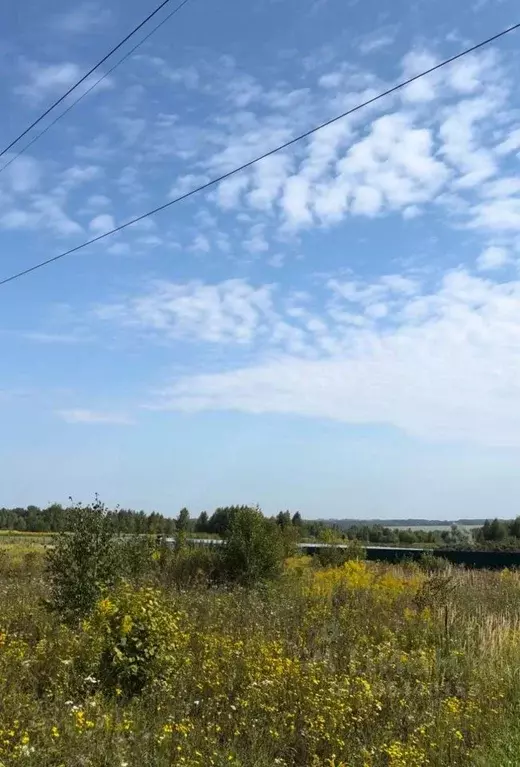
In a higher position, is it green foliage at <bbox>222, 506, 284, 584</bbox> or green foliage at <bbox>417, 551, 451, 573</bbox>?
green foliage at <bbox>222, 506, 284, 584</bbox>

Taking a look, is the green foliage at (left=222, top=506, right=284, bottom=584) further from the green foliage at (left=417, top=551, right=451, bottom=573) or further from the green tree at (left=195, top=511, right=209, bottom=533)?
the green tree at (left=195, top=511, right=209, bottom=533)

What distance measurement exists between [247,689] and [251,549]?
34.9ft

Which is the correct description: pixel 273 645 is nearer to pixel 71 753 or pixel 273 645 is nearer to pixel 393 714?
pixel 393 714

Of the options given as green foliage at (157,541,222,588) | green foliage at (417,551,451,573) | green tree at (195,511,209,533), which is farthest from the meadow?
green tree at (195,511,209,533)

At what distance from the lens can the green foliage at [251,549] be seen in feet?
55.4

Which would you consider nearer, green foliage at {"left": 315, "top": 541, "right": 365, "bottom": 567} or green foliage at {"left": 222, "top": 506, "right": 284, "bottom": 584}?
green foliage at {"left": 222, "top": 506, "right": 284, "bottom": 584}

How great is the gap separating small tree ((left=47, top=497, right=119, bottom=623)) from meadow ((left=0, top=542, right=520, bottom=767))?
286mm

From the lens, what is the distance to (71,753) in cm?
454

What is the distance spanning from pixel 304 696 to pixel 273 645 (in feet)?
5.09

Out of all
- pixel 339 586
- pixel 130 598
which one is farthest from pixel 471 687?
pixel 339 586

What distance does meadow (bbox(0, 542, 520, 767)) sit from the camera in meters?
5.05

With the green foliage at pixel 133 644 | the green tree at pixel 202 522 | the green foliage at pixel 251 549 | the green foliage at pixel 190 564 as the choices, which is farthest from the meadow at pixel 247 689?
the green tree at pixel 202 522

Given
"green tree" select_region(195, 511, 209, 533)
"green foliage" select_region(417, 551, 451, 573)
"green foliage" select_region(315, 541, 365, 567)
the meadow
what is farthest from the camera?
"green tree" select_region(195, 511, 209, 533)

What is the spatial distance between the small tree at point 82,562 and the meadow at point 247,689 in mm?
286
